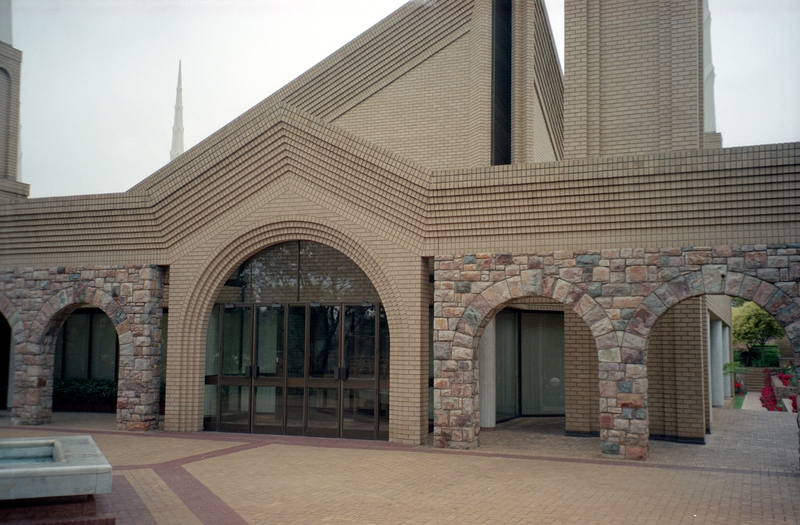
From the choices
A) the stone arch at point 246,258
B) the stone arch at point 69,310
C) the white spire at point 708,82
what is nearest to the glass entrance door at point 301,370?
the stone arch at point 246,258

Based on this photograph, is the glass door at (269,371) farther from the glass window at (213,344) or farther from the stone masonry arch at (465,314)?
the stone masonry arch at (465,314)

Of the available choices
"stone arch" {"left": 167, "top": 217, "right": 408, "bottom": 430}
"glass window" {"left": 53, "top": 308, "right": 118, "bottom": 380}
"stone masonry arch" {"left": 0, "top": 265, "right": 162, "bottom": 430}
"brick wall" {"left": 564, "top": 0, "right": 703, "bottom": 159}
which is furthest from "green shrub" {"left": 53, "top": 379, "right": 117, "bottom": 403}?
"brick wall" {"left": 564, "top": 0, "right": 703, "bottom": 159}

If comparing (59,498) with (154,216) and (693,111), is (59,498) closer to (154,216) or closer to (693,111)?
(154,216)

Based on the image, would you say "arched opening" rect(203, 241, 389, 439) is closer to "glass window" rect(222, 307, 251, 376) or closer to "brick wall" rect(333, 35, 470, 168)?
"glass window" rect(222, 307, 251, 376)

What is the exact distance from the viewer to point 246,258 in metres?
14.0

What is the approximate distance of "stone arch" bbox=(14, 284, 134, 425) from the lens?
47.8 feet

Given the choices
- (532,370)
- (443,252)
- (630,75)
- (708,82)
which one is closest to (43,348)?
(443,252)

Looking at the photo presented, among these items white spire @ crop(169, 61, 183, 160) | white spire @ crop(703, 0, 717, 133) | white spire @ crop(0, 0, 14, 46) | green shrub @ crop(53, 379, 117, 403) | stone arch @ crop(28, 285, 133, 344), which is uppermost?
white spire @ crop(169, 61, 183, 160)

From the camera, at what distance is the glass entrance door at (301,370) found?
13.0 meters

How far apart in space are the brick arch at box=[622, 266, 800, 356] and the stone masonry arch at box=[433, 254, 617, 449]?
1.24m

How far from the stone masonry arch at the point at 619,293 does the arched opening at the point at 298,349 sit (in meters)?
1.59

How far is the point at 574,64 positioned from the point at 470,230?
3977 mm

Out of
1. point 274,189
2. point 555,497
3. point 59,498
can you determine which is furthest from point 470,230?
point 59,498

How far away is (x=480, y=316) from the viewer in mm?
11953
